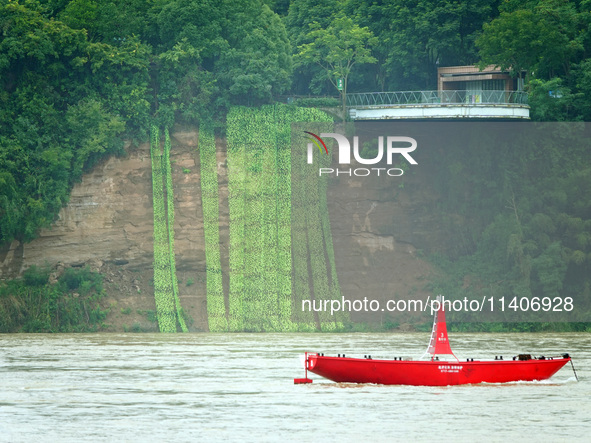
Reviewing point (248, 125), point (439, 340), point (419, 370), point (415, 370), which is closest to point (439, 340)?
point (439, 340)

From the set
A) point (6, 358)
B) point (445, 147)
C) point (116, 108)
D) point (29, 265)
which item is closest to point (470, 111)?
point (445, 147)

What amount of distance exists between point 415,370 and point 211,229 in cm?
4348

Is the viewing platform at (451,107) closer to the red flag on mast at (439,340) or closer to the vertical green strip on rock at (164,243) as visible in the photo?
the vertical green strip on rock at (164,243)

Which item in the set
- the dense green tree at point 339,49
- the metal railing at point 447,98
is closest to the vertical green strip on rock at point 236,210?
the dense green tree at point 339,49

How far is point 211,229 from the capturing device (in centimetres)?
8475

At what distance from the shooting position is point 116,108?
85.4 metres

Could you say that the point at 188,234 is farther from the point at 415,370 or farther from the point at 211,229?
the point at 415,370

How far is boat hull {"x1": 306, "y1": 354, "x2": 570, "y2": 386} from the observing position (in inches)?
1678

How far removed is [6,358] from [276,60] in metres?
39.4

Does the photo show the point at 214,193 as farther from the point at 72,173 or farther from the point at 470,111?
the point at 470,111

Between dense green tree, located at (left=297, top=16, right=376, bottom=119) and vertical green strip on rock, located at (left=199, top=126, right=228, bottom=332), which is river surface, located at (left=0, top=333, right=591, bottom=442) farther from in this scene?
dense green tree, located at (left=297, top=16, right=376, bottom=119)

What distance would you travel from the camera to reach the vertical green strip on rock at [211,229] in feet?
271

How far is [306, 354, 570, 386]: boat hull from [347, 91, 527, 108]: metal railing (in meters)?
41.3

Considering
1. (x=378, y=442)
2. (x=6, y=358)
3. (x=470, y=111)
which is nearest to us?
(x=378, y=442)
